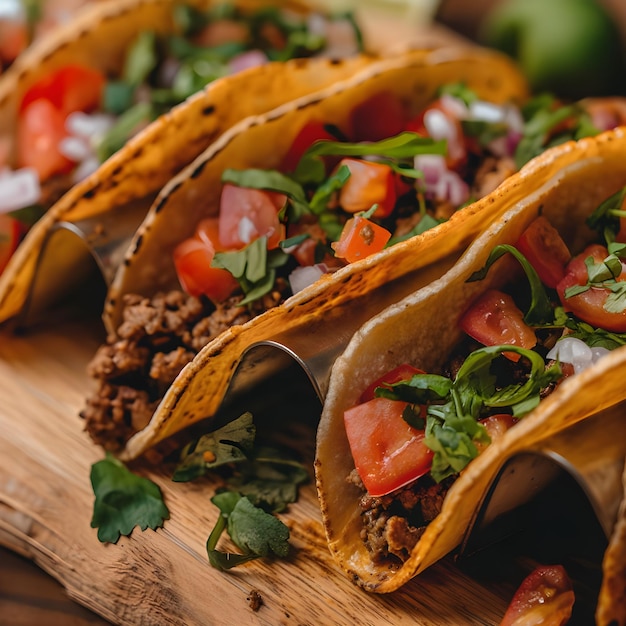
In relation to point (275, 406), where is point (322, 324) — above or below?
above

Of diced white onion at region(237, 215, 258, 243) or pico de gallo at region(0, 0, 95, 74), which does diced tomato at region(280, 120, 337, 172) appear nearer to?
diced white onion at region(237, 215, 258, 243)

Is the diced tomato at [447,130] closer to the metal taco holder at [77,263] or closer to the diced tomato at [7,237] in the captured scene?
the metal taco holder at [77,263]

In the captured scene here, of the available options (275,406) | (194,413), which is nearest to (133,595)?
(194,413)

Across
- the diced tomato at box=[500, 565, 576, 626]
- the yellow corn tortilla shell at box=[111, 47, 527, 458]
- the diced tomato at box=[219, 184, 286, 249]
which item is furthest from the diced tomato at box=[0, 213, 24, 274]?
the diced tomato at box=[500, 565, 576, 626]

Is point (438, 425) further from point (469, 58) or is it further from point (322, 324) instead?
point (469, 58)

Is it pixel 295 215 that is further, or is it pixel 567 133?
pixel 567 133

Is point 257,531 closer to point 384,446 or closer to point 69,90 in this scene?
point 384,446

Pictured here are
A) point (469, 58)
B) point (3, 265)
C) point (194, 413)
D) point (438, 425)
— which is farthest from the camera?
point (469, 58)
